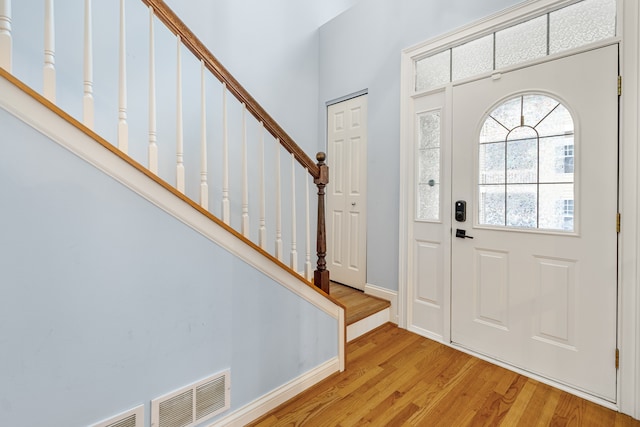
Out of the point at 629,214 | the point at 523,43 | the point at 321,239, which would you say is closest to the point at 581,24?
the point at 523,43

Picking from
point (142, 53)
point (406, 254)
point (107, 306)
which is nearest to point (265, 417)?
point (107, 306)

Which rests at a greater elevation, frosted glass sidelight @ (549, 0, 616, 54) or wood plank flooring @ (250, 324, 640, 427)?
frosted glass sidelight @ (549, 0, 616, 54)

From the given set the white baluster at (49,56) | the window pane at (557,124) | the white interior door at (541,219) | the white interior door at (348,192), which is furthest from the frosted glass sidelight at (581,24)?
the white baluster at (49,56)

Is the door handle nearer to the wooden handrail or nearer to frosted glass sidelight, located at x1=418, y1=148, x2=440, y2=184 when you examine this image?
frosted glass sidelight, located at x1=418, y1=148, x2=440, y2=184

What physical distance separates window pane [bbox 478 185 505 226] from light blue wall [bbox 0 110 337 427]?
180cm

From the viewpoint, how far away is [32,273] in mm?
978

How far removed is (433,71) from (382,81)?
19.2 inches

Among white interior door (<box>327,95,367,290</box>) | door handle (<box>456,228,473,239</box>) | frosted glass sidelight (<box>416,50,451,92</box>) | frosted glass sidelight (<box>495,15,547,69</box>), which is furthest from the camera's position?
white interior door (<box>327,95,367,290</box>)

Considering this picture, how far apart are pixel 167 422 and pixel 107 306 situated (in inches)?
23.8

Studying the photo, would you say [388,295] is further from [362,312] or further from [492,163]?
[492,163]

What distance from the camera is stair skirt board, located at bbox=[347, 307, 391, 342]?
2.43 metres

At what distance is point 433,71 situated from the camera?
8.17ft

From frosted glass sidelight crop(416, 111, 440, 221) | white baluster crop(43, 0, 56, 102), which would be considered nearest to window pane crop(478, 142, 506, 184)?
frosted glass sidelight crop(416, 111, 440, 221)

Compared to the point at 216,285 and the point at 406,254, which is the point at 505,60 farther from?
the point at 216,285
